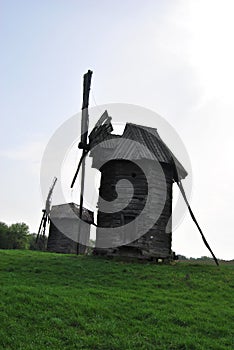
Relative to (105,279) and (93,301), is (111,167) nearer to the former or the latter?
(105,279)

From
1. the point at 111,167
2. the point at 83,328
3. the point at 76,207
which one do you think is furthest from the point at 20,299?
the point at 76,207

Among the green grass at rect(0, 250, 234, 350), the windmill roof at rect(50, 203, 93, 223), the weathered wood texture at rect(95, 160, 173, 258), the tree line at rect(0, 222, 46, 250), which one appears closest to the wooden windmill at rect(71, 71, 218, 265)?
the weathered wood texture at rect(95, 160, 173, 258)

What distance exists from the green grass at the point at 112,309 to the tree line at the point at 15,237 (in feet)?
162

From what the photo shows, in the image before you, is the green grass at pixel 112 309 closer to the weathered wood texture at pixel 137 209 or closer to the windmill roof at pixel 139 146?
the weathered wood texture at pixel 137 209

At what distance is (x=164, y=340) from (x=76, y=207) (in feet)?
113

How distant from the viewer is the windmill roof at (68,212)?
4306 cm

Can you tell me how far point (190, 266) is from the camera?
24500 millimetres

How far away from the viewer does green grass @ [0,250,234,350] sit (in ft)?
35.3

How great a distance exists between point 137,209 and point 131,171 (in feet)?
8.73

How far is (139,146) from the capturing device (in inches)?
1086

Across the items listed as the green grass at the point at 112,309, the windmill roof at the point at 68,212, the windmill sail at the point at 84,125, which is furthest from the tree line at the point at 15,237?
the green grass at the point at 112,309

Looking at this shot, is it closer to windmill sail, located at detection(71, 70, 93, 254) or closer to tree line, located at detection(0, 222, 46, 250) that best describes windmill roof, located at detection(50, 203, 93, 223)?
windmill sail, located at detection(71, 70, 93, 254)

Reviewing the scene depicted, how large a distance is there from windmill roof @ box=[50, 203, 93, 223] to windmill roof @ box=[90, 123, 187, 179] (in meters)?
15.9

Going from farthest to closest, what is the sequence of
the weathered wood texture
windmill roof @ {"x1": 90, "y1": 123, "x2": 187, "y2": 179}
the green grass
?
windmill roof @ {"x1": 90, "y1": 123, "x2": 187, "y2": 179} < the weathered wood texture < the green grass
